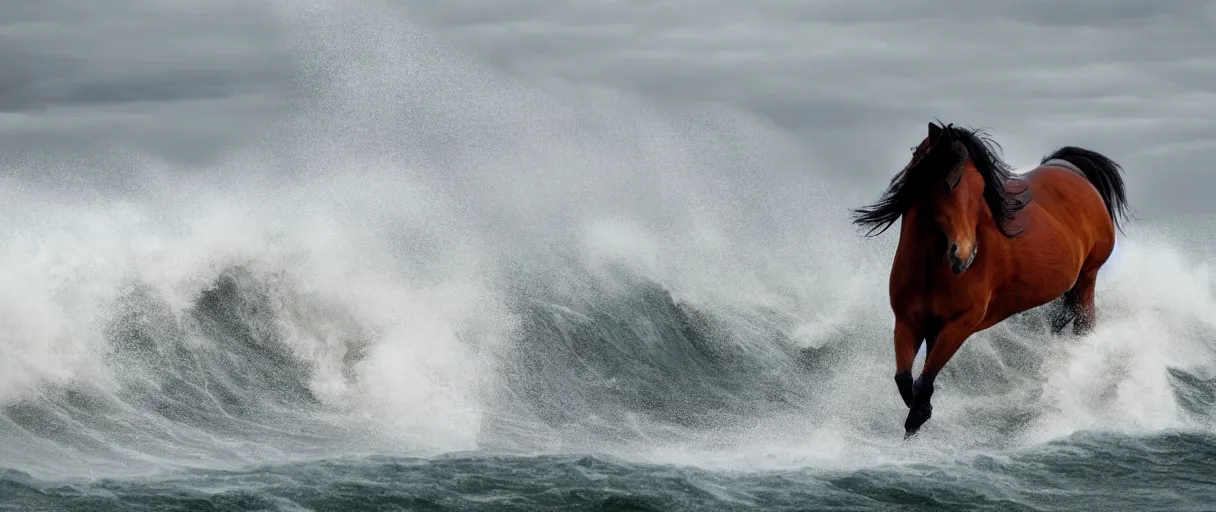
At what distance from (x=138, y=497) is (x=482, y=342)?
569cm

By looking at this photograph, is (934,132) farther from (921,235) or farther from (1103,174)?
(1103,174)

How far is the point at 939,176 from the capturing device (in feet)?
16.4

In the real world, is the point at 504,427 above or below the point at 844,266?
below

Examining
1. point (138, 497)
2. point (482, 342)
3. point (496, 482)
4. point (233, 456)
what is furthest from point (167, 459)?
point (482, 342)

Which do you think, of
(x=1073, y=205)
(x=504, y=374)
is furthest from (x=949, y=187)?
(x=504, y=374)

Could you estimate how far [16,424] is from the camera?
32.4 feet

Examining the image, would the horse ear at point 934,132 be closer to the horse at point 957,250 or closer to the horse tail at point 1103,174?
the horse at point 957,250

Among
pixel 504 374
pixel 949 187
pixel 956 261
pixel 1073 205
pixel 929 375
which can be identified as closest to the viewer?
pixel 956 261

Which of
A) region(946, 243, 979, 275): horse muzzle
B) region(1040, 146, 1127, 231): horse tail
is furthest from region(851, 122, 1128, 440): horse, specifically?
region(1040, 146, 1127, 231): horse tail

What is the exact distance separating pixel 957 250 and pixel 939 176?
0.37m

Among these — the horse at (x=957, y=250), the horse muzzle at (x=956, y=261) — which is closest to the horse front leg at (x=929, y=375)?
the horse at (x=957, y=250)

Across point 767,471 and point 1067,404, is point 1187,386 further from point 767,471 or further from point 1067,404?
point 767,471

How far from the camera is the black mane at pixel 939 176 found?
16.6 ft

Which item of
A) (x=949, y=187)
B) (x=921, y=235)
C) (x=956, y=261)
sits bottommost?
(x=956, y=261)
